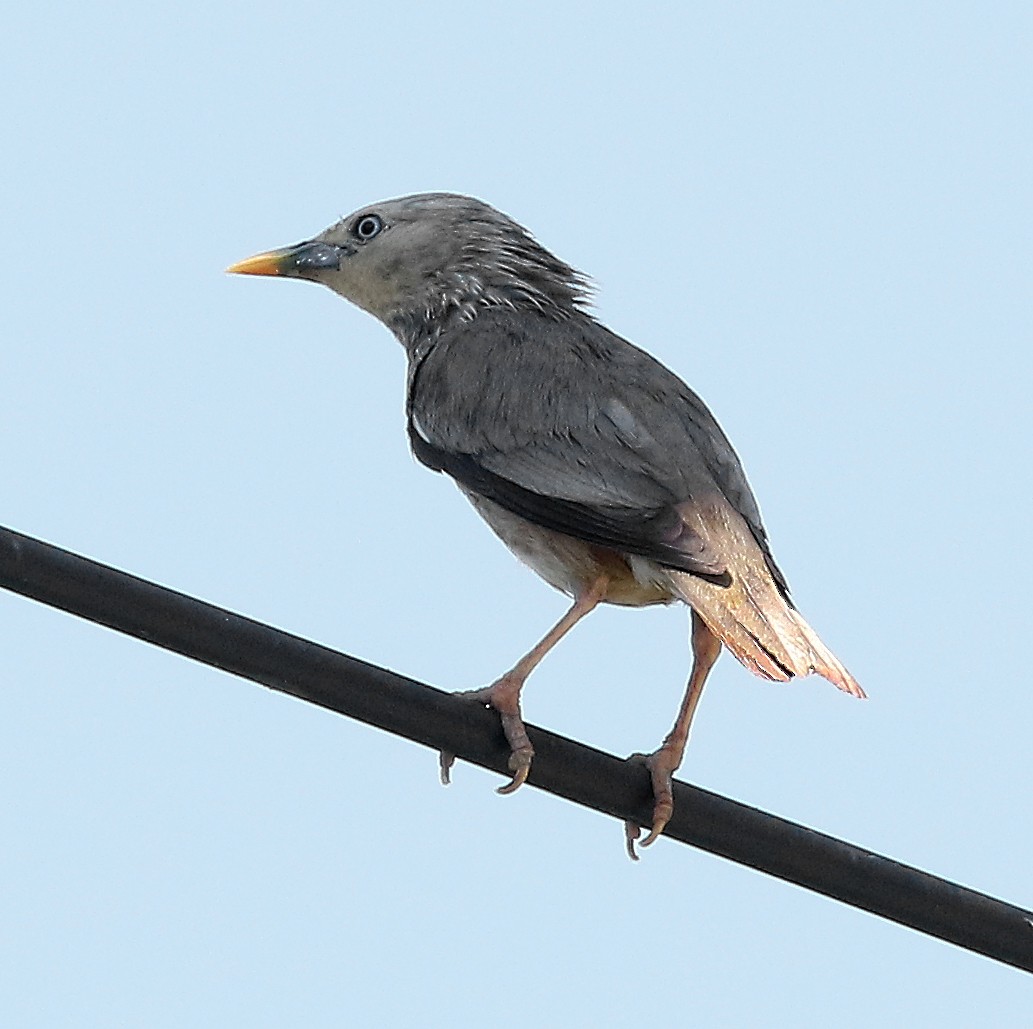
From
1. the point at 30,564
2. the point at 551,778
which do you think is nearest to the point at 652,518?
the point at 551,778

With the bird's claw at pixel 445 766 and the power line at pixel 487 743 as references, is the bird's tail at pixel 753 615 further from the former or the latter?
the bird's claw at pixel 445 766

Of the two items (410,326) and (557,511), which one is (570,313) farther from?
(557,511)

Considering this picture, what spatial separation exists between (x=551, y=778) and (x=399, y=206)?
3.32 m

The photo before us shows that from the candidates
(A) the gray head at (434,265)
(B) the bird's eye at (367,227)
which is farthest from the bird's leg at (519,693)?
(B) the bird's eye at (367,227)

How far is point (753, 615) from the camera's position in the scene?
5.84 m

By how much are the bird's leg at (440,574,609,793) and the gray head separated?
1.28 meters

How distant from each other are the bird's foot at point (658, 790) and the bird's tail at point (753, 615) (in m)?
0.41

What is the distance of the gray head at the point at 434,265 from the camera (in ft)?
24.2

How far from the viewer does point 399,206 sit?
7832 millimetres

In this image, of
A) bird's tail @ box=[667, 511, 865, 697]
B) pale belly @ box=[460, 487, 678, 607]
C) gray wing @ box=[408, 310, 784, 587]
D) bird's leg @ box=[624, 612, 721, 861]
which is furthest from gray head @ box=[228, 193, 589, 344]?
bird's tail @ box=[667, 511, 865, 697]

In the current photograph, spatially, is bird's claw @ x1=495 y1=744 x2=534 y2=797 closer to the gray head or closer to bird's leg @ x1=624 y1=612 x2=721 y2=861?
bird's leg @ x1=624 y1=612 x2=721 y2=861

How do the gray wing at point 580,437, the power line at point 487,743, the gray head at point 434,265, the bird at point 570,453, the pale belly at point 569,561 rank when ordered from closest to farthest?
1. the power line at point 487,743
2. the bird at point 570,453
3. the gray wing at point 580,437
4. the pale belly at point 569,561
5. the gray head at point 434,265

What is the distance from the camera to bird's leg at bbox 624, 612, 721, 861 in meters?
5.57

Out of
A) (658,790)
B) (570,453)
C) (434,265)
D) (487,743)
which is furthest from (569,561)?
(434,265)
